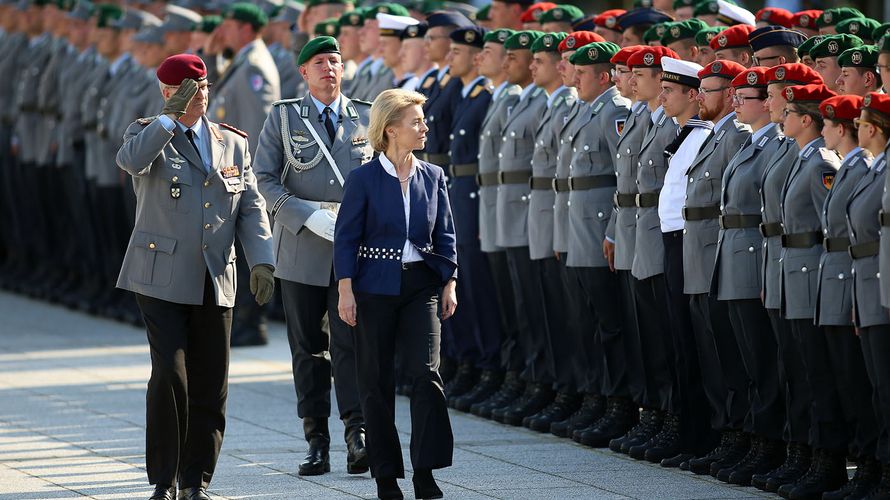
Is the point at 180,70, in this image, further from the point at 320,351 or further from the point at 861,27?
the point at 861,27

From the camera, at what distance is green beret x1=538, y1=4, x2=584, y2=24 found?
1130cm

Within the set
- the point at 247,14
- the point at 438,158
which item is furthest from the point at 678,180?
the point at 247,14

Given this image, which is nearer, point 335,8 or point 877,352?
point 877,352

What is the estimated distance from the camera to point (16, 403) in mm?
11391

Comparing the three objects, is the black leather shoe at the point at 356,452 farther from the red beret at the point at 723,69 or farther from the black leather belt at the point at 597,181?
the red beret at the point at 723,69

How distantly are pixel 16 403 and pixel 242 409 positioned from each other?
4.77ft

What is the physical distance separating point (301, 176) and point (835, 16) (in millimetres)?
3030

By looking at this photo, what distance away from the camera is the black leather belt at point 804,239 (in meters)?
8.03

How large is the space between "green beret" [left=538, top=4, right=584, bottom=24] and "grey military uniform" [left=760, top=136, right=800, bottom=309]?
3232 millimetres

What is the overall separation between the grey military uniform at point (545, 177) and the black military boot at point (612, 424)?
3.49 feet

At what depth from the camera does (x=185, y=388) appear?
25.8 ft

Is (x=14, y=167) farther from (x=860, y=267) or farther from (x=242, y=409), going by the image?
(x=860, y=267)

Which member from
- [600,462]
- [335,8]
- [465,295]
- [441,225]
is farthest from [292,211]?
[335,8]

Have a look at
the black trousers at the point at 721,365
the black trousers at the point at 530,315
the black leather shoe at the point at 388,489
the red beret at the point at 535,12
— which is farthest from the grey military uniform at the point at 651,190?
the red beret at the point at 535,12
